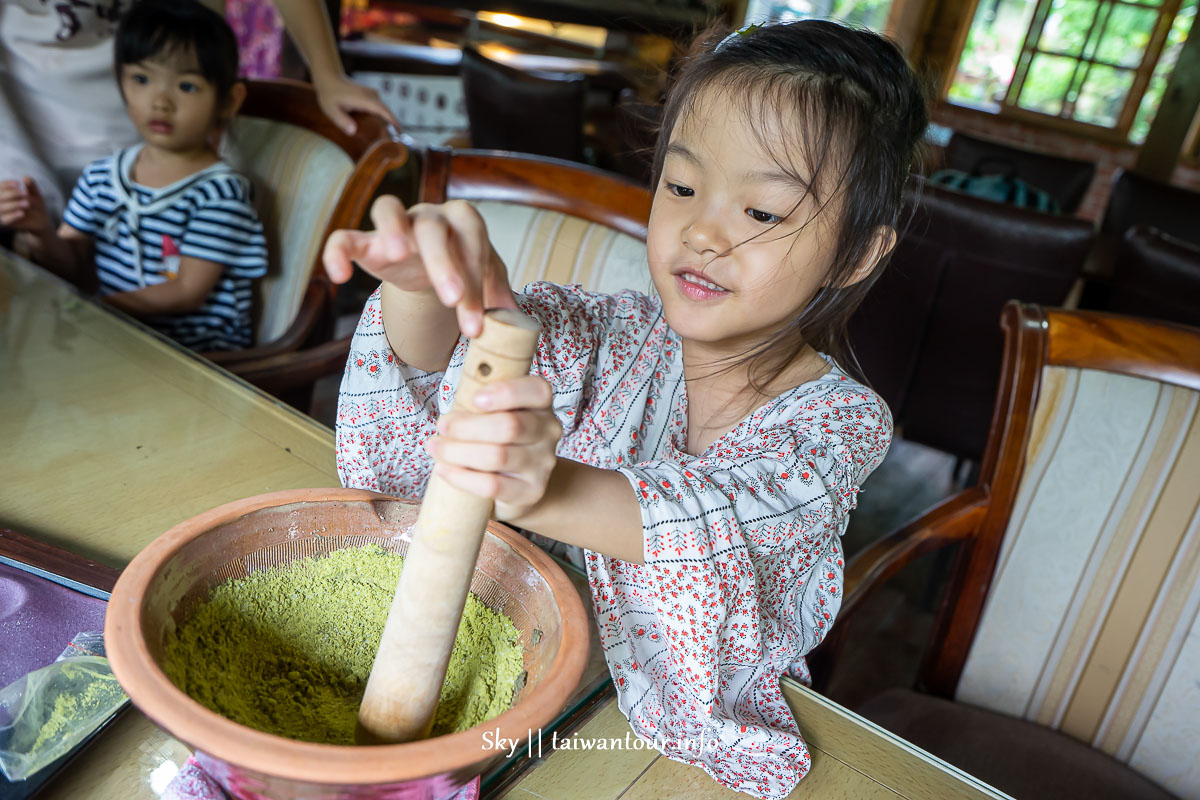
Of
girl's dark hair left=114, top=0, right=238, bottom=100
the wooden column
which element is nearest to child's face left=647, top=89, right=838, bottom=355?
girl's dark hair left=114, top=0, right=238, bottom=100

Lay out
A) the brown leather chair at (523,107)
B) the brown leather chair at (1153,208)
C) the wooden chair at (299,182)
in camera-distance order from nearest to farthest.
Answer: the wooden chair at (299,182) → the brown leather chair at (523,107) → the brown leather chair at (1153,208)

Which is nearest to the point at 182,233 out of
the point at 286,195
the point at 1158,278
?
the point at 286,195

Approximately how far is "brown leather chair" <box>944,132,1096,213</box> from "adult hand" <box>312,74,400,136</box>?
11.3ft

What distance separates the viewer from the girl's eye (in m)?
0.76

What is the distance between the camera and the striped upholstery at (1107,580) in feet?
3.45

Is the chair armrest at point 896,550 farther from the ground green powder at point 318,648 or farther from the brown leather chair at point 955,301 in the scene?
the brown leather chair at point 955,301

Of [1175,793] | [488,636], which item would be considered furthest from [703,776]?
[1175,793]

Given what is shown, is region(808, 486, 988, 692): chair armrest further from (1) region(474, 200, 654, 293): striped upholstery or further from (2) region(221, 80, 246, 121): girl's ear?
(2) region(221, 80, 246, 121): girl's ear

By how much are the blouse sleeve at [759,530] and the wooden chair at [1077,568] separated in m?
→ 0.26

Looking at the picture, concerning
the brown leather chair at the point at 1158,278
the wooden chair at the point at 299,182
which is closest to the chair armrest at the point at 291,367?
the wooden chair at the point at 299,182

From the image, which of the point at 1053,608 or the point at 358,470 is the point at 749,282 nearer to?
the point at 358,470

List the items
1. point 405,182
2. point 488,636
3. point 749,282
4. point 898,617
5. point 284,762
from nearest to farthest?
point 284,762, point 488,636, point 749,282, point 898,617, point 405,182

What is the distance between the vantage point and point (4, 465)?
0.83m

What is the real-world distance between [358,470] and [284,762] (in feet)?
1.32
